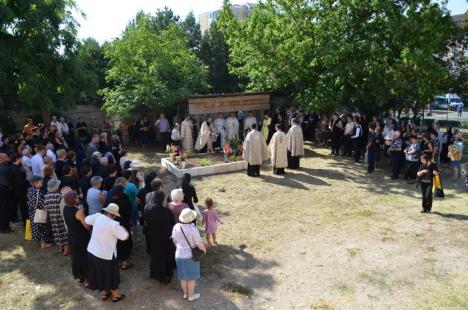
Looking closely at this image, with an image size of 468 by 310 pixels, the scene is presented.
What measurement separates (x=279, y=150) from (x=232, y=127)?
13.8 ft

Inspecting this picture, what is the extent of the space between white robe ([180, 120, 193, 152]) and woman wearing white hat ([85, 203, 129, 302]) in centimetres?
1027

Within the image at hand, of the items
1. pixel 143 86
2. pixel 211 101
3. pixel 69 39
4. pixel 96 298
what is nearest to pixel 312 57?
pixel 211 101

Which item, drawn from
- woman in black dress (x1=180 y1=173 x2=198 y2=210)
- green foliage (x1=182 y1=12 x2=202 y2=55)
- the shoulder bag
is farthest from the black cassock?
green foliage (x1=182 y1=12 x2=202 y2=55)

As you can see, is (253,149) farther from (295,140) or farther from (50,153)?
(50,153)

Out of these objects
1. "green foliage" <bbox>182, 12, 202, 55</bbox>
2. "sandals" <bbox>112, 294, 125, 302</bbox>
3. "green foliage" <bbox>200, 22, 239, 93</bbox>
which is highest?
"green foliage" <bbox>182, 12, 202, 55</bbox>

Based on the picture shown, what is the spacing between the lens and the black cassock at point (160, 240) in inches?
257

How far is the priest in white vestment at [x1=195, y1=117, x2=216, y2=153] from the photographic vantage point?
53.6ft

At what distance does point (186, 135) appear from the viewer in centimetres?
1667

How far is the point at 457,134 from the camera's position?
13.4 metres

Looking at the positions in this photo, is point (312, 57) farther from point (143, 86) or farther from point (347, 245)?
point (347, 245)

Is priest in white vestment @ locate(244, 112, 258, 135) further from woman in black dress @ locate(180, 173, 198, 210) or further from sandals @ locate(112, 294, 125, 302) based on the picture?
sandals @ locate(112, 294, 125, 302)

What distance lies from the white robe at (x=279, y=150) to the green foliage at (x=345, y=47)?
9.65 ft

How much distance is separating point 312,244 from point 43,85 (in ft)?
35.3

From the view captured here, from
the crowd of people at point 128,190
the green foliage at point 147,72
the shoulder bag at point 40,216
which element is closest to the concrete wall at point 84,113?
the green foliage at point 147,72
